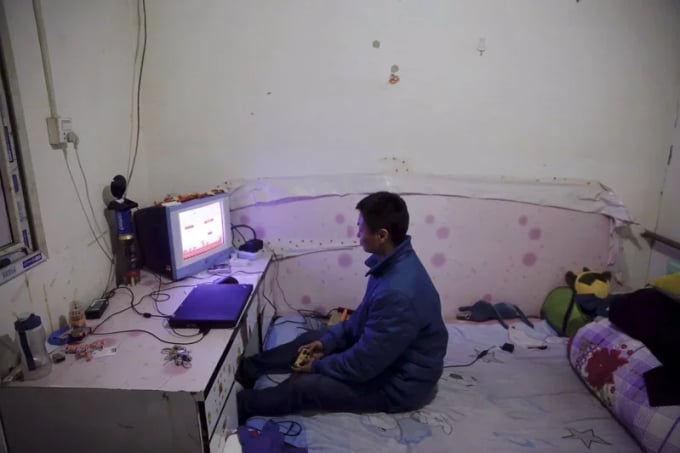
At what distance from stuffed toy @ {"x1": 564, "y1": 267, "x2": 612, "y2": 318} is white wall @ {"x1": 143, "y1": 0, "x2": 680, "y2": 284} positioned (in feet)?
1.93

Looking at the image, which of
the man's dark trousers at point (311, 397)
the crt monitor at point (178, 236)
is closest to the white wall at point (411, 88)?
the crt monitor at point (178, 236)

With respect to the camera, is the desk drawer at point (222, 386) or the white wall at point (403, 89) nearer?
the desk drawer at point (222, 386)

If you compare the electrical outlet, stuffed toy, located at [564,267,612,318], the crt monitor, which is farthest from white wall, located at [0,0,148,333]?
stuffed toy, located at [564,267,612,318]

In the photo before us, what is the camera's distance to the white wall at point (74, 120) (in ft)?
4.73

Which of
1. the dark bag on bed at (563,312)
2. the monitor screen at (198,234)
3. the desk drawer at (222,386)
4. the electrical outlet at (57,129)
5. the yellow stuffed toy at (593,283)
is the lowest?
the dark bag on bed at (563,312)

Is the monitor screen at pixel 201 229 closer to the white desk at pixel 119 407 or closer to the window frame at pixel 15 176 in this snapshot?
the window frame at pixel 15 176

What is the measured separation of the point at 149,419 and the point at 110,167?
4.12 feet

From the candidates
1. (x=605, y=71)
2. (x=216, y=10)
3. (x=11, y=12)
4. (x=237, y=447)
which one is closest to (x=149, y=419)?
(x=237, y=447)

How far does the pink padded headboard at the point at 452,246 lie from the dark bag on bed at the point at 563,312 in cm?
9

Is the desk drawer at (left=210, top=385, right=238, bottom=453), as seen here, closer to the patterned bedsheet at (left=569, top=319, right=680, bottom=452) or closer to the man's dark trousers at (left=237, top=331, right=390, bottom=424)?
the man's dark trousers at (left=237, top=331, right=390, bottom=424)

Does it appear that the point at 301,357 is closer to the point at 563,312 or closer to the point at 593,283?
the point at 563,312

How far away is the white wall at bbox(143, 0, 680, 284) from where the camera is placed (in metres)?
2.26

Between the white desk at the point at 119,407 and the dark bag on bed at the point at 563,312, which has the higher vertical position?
the white desk at the point at 119,407

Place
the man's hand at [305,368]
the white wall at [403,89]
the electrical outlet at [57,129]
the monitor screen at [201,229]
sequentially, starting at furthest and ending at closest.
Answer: the white wall at [403,89] → the monitor screen at [201,229] → the man's hand at [305,368] → the electrical outlet at [57,129]
